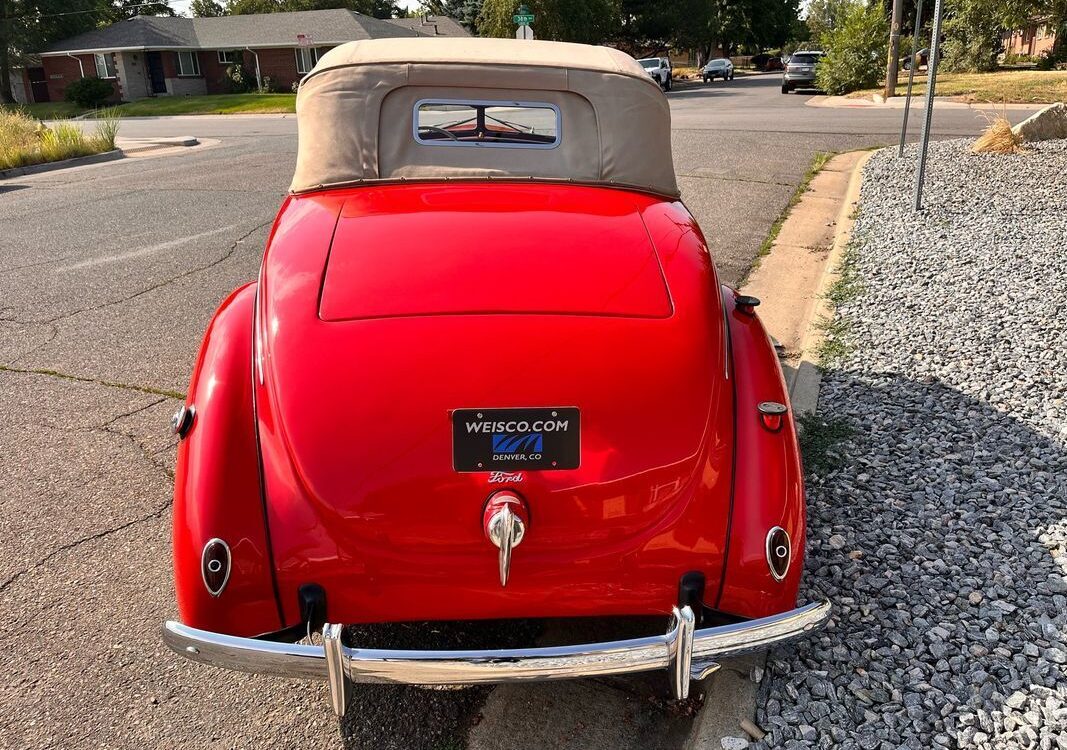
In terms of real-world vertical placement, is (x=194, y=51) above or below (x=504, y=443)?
above

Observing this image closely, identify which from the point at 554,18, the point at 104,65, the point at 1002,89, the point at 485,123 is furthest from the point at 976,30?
the point at 104,65

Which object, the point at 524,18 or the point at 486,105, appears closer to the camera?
the point at 486,105

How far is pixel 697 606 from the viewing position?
221 centimetres

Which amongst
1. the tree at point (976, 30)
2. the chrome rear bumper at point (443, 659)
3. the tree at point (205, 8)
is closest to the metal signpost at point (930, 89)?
the chrome rear bumper at point (443, 659)

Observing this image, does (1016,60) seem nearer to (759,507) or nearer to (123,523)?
(759,507)

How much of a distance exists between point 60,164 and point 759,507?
17.7m

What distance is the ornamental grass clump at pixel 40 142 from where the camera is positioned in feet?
52.2

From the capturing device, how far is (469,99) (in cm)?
334

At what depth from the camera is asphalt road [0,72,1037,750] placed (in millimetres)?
2438

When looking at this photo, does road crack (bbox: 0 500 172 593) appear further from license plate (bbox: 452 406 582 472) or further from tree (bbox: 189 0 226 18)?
tree (bbox: 189 0 226 18)

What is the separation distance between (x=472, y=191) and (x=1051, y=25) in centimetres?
3820

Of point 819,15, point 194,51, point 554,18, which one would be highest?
point 819,15

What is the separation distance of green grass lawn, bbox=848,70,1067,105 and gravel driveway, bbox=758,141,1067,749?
18.0 metres

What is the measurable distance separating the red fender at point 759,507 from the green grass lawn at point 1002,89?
21954mm
